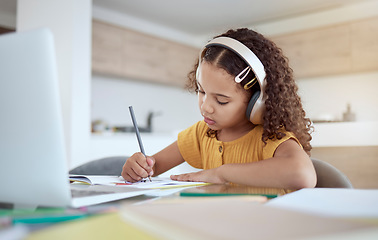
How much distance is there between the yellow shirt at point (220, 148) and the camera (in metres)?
1.17

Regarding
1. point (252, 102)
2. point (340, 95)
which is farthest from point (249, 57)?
point (340, 95)

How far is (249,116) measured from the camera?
1.07m

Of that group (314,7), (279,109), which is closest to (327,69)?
(314,7)

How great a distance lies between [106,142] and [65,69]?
33.7 inches

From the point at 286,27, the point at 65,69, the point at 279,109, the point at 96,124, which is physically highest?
the point at 286,27

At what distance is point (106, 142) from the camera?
3.73 meters

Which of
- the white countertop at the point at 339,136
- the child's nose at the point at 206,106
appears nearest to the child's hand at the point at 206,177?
the child's nose at the point at 206,106

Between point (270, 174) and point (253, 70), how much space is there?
30 cm

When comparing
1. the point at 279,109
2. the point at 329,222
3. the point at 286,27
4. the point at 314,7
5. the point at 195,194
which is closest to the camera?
the point at 329,222

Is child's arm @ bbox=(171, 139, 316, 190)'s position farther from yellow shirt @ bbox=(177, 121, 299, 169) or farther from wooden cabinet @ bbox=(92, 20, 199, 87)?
wooden cabinet @ bbox=(92, 20, 199, 87)

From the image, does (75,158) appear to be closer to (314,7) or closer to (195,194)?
(195,194)

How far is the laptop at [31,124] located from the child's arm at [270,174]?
46cm

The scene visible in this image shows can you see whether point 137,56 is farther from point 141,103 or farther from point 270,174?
point 270,174

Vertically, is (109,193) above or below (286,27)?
below
